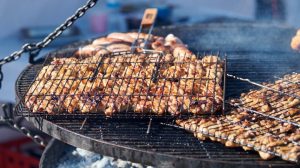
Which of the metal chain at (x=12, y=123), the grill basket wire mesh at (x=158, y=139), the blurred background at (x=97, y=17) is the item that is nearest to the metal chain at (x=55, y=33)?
the metal chain at (x=12, y=123)

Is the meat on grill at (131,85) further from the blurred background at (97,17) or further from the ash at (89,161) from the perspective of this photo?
the blurred background at (97,17)

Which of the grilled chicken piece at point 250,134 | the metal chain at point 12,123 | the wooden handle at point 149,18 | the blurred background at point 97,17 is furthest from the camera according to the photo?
the blurred background at point 97,17

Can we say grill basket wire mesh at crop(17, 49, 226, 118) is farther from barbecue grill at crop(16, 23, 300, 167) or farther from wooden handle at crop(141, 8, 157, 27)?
wooden handle at crop(141, 8, 157, 27)

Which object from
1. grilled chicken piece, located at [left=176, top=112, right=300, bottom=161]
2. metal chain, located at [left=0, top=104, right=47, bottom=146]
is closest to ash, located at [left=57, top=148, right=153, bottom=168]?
metal chain, located at [left=0, top=104, right=47, bottom=146]

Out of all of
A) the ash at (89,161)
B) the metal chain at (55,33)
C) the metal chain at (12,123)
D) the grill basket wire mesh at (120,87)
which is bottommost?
the ash at (89,161)

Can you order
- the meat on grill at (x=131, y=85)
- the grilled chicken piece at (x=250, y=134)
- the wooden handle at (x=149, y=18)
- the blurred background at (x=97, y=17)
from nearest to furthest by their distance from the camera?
the grilled chicken piece at (x=250, y=134), the meat on grill at (x=131, y=85), the wooden handle at (x=149, y=18), the blurred background at (x=97, y=17)

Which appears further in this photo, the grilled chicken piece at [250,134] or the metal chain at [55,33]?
the metal chain at [55,33]

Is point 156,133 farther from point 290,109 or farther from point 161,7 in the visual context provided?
point 161,7
